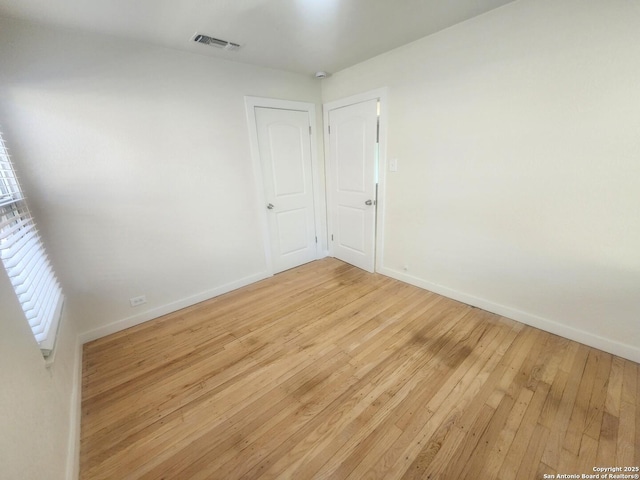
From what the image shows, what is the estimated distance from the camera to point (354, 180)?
Result: 121 inches

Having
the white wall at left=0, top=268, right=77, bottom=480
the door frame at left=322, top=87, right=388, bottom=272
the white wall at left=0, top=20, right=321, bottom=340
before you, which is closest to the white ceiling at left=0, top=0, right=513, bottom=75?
the white wall at left=0, top=20, right=321, bottom=340

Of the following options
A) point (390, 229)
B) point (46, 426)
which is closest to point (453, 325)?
point (390, 229)

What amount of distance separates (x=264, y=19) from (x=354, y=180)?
1.73 m

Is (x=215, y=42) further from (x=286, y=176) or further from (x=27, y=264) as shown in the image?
(x=27, y=264)

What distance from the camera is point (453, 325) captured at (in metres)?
2.16

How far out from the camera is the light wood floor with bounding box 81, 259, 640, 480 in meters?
1.24

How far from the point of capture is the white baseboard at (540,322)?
1735 millimetres

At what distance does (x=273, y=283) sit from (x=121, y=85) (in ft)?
7.40

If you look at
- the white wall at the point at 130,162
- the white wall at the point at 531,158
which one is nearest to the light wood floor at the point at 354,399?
the white wall at the point at 531,158

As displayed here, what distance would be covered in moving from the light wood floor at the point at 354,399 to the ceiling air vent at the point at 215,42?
2347 millimetres

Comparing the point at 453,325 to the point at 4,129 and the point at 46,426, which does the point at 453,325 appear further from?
the point at 4,129

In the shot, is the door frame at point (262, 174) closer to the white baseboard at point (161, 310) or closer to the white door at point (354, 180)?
the white door at point (354, 180)

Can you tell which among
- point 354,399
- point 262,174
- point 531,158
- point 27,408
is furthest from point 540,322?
point 27,408

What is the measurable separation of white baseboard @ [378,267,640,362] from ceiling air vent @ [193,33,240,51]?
2.74 m
